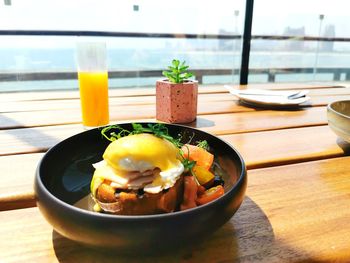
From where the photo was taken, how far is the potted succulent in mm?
882

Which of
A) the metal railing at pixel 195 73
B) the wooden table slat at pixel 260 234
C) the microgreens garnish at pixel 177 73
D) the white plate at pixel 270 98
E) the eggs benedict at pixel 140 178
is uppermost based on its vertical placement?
the microgreens garnish at pixel 177 73

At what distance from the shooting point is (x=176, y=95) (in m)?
0.88

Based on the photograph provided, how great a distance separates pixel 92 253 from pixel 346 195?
0.40m

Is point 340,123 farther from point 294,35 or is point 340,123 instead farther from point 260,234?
point 294,35

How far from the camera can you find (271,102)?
1.11m

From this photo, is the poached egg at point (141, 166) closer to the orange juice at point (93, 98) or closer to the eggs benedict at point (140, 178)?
the eggs benedict at point (140, 178)

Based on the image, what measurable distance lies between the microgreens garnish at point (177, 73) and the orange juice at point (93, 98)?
7.2 inches

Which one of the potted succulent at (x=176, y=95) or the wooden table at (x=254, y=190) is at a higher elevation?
the potted succulent at (x=176, y=95)

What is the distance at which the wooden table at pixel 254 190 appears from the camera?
0.37 metres

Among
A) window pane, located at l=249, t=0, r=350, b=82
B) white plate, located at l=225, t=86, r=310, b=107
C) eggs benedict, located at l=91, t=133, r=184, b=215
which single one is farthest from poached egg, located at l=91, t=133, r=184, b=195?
window pane, located at l=249, t=0, r=350, b=82

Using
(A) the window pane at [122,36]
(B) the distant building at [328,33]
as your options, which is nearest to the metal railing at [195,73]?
(A) the window pane at [122,36]

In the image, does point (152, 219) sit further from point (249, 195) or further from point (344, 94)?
point (344, 94)

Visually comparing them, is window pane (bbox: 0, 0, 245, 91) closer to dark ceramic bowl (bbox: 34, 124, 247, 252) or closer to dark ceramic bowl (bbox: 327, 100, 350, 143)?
dark ceramic bowl (bbox: 327, 100, 350, 143)

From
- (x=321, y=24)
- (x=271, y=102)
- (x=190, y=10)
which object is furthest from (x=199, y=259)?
(x=321, y=24)
